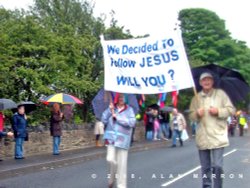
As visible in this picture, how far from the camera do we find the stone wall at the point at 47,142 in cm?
1675

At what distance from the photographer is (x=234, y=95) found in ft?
27.0

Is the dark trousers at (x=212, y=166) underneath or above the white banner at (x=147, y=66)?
underneath

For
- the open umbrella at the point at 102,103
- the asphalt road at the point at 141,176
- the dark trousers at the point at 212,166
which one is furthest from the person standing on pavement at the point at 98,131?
the dark trousers at the point at 212,166

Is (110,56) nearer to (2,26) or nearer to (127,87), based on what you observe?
(127,87)

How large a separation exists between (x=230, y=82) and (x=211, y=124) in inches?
30.0

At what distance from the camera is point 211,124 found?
26.0ft

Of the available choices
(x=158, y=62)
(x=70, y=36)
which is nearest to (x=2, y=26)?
(x=70, y=36)

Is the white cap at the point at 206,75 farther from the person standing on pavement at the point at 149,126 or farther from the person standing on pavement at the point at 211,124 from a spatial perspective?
the person standing on pavement at the point at 149,126

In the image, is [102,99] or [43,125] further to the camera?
[43,125]

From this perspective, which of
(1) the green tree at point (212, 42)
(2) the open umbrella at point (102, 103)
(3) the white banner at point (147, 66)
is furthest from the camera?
(1) the green tree at point (212, 42)

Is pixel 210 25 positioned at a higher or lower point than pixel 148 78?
higher

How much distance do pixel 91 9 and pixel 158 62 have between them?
2787 centimetres

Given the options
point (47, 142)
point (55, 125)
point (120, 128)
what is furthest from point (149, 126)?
point (120, 128)

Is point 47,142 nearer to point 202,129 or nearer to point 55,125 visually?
point 55,125
